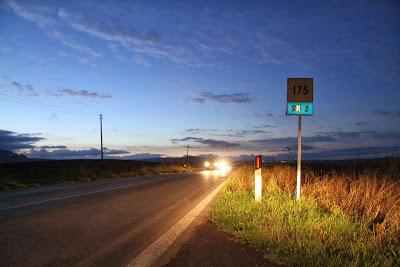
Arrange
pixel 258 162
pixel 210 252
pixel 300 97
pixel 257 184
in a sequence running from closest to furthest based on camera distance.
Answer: pixel 210 252 → pixel 300 97 → pixel 257 184 → pixel 258 162

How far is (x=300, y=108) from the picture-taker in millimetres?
10297

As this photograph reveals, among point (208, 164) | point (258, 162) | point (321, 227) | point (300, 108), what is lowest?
point (208, 164)

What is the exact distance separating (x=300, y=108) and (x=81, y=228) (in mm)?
6284

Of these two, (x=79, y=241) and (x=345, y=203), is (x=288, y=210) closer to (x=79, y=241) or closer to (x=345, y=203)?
(x=345, y=203)

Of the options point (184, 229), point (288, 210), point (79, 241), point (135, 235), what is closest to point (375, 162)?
point (288, 210)

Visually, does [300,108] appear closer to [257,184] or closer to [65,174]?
[257,184]

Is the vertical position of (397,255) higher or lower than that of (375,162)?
lower

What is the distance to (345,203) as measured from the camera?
9.35 meters

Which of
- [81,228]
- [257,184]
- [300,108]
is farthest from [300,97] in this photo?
[81,228]

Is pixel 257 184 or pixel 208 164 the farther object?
pixel 208 164

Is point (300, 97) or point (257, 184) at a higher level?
point (300, 97)

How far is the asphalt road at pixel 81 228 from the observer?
5.57 m

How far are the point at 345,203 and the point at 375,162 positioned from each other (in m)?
5.88

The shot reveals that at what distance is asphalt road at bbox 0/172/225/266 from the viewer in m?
5.57
